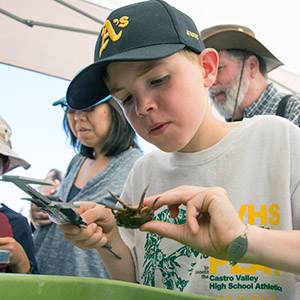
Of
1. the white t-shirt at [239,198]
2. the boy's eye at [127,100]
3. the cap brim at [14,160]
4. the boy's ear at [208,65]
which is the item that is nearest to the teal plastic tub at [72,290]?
the white t-shirt at [239,198]

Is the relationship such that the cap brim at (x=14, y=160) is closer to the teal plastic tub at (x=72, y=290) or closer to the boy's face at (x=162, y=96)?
the boy's face at (x=162, y=96)

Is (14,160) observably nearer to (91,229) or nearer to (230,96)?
(91,229)

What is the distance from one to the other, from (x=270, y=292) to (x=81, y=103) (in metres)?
0.67

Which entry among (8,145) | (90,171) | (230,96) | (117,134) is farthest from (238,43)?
(8,145)

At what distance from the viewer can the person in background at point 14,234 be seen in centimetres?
134

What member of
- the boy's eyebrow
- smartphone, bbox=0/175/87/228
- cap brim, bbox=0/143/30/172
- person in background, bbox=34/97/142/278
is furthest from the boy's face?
cap brim, bbox=0/143/30/172

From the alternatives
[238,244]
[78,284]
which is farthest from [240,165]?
[78,284]

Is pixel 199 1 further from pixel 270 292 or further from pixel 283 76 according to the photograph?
pixel 270 292

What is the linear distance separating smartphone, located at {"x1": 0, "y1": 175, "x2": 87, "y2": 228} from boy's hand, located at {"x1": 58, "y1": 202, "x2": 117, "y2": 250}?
0.06 meters

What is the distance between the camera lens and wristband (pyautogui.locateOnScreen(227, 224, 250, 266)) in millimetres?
621

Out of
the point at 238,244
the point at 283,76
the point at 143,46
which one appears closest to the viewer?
the point at 238,244

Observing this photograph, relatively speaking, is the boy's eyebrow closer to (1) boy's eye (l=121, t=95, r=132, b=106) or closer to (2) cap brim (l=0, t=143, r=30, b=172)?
(1) boy's eye (l=121, t=95, r=132, b=106)

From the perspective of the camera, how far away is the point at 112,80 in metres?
0.92

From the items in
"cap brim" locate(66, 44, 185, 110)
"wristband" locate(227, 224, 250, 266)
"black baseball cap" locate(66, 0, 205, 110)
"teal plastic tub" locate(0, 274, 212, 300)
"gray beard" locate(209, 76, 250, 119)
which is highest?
"gray beard" locate(209, 76, 250, 119)
